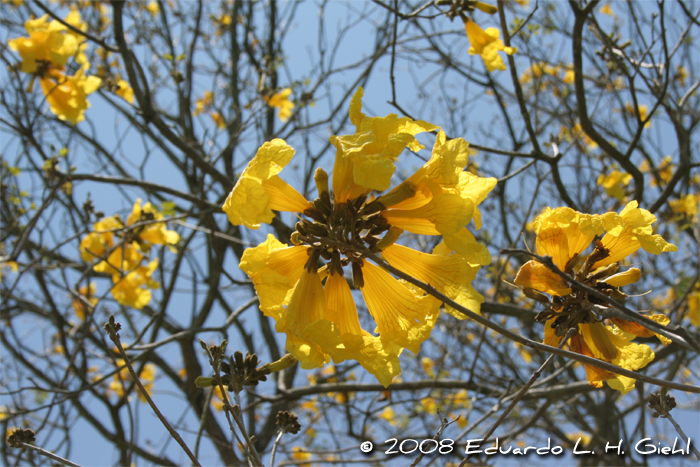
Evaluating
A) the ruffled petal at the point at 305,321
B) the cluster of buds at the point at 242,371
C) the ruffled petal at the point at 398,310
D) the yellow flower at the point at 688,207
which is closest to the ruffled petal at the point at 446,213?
the ruffled petal at the point at 398,310

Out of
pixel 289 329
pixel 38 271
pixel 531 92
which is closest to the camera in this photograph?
pixel 289 329

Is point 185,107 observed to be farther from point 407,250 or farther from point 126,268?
point 407,250

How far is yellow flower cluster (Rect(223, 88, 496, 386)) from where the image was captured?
139 cm

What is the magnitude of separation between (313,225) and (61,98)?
11.4 ft

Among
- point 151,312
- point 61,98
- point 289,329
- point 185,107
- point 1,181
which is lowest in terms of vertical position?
point 289,329

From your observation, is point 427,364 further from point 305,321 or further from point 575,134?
point 305,321

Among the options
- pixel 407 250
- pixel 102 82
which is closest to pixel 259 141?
pixel 102 82

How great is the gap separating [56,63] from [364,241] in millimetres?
3599

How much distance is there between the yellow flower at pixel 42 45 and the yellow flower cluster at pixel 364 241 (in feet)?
10.5

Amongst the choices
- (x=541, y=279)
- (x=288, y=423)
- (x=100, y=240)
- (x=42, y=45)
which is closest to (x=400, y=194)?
(x=541, y=279)

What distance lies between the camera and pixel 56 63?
3824mm

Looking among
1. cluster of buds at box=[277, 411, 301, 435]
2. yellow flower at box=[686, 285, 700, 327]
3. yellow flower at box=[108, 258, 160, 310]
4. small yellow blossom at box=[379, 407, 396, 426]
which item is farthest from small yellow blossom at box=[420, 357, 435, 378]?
cluster of buds at box=[277, 411, 301, 435]

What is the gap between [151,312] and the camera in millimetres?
5266

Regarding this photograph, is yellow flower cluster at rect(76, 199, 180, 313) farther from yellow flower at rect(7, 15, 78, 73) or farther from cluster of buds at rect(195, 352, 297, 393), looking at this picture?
cluster of buds at rect(195, 352, 297, 393)
